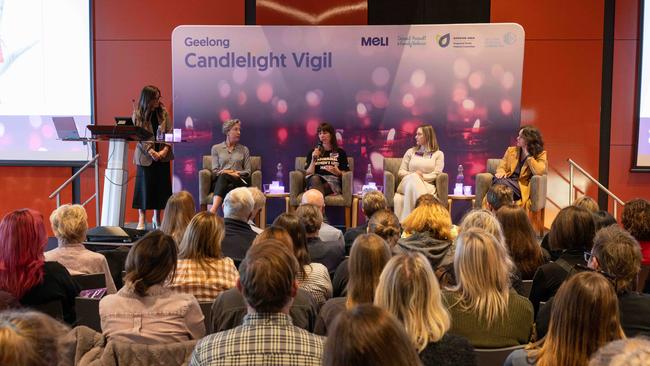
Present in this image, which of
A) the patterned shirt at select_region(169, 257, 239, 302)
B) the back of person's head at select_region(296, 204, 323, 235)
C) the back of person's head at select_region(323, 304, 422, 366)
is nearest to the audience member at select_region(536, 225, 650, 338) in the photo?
the back of person's head at select_region(323, 304, 422, 366)

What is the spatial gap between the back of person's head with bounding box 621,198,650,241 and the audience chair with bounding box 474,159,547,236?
10.8 ft

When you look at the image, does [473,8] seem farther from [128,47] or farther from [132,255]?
[132,255]

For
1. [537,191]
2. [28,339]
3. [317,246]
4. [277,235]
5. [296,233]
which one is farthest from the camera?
[537,191]

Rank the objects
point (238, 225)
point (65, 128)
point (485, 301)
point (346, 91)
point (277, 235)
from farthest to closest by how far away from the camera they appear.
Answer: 1. point (346, 91)
2. point (65, 128)
3. point (238, 225)
4. point (277, 235)
5. point (485, 301)

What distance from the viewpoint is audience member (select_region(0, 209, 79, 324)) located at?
267 cm

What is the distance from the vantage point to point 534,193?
23.0ft

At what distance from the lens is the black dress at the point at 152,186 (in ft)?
20.9

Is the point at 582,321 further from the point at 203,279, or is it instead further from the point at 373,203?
the point at 373,203

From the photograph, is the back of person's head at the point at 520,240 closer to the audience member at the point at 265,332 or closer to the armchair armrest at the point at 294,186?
the audience member at the point at 265,332

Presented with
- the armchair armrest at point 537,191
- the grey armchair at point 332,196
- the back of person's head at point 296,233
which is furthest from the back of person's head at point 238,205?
the armchair armrest at point 537,191

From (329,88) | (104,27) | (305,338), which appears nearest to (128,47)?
(104,27)

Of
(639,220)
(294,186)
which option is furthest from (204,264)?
(294,186)

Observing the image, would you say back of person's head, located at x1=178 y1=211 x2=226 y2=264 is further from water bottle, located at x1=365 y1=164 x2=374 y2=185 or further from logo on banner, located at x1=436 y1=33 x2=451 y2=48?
logo on banner, located at x1=436 y1=33 x2=451 y2=48

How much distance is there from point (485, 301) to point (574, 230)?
1.17 meters
